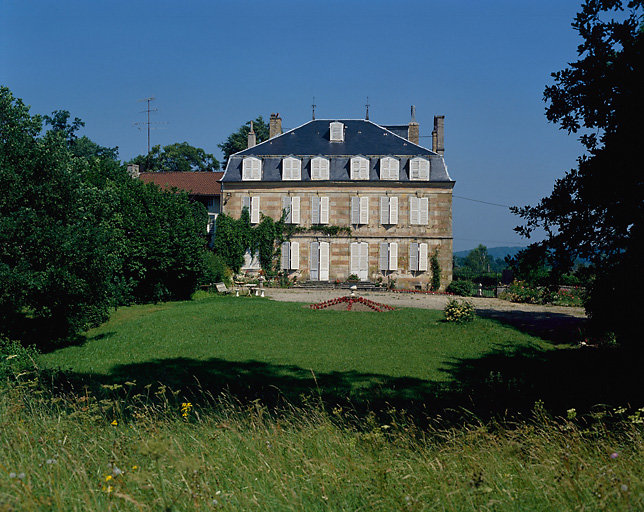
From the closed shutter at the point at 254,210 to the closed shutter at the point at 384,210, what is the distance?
27.7ft

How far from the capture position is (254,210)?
3675 cm

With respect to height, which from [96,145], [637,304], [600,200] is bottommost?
[637,304]

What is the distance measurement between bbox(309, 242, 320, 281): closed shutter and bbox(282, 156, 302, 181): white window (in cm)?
476

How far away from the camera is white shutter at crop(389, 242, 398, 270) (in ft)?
118

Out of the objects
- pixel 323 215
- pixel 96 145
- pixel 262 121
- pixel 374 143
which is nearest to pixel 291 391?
pixel 323 215

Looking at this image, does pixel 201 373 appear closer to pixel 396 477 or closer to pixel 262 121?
pixel 396 477

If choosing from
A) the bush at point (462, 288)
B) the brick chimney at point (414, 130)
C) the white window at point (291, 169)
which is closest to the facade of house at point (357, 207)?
the white window at point (291, 169)

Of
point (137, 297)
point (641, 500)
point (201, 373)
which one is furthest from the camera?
point (137, 297)

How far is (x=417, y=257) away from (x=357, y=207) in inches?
207

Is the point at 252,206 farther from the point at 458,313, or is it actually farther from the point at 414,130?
the point at 458,313

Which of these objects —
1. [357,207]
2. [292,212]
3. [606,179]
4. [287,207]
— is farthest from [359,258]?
[606,179]

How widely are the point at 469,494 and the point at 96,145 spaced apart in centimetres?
6776

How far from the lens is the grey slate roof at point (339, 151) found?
120 feet

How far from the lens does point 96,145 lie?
6356cm
